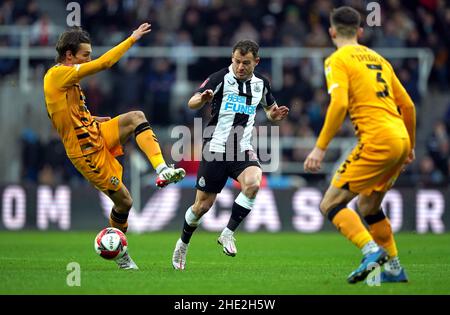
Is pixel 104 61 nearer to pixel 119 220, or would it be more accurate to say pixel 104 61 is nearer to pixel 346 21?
pixel 119 220

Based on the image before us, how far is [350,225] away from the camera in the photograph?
8.45 meters

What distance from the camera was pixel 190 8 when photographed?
23.2 meters

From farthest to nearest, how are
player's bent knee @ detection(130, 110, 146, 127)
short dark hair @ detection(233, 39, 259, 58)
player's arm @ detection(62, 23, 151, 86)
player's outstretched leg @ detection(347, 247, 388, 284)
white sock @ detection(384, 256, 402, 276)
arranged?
short dark hair @ detection(233, 39, 259, 58) → player's bent knee @ detection(130, 110, 146, 127) → player's arm @ detection(62, 23, 151, 86) → white sock @ detection(384, 256, 402, 276) → player's outstretched leg @ detection(347, 247, 388, 284)

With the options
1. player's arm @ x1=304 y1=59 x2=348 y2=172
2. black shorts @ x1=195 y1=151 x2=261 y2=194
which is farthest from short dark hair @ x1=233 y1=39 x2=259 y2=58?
player's arm @ x1=304 y1=59 x2=348 y2=172

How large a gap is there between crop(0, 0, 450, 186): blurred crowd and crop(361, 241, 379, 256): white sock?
12.6 meters

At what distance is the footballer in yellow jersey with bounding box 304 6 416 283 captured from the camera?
8.34 meters

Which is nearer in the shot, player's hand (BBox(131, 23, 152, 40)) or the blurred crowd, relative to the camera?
player's hand (BBox(131, 23, 152, 40))

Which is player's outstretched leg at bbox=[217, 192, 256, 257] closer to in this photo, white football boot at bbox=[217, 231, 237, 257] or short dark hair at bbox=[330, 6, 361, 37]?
white football boot at bbox=[217, 231, 237, 257]

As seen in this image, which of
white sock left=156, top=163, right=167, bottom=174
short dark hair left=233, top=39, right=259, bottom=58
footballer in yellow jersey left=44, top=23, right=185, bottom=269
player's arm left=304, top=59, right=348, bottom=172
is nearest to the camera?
player's arm left=304, top=59, right=348, bottom=172

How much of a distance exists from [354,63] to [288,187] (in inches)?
466

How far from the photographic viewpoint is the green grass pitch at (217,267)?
8492 mm

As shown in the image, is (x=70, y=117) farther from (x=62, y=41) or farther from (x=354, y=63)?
(x=354, y=63)

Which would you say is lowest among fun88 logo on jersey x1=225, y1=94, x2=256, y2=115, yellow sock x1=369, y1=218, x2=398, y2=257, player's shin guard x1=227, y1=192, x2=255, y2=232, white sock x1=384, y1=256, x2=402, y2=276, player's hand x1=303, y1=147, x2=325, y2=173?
white sock x1=384, y1=256, x2=402, y2=276

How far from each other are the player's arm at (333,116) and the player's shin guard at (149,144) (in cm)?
240
